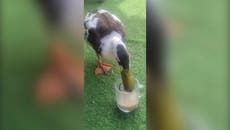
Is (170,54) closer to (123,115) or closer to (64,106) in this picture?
(123,115)

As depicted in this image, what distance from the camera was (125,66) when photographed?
983mm

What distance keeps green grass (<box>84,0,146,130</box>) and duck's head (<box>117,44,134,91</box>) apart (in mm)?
14

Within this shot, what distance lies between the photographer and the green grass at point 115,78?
0.99 meters

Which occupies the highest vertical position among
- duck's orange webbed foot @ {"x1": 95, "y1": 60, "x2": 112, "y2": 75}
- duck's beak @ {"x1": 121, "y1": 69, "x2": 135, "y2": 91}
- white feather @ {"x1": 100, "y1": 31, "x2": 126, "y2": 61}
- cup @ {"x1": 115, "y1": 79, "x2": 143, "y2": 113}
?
white feather @ {"x1": 100, "y1": 31, "x2": 126, "y2": 61}

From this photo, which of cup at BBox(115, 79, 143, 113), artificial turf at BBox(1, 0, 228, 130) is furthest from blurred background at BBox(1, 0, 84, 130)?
cup at BBox(115, 79, 143, 113)

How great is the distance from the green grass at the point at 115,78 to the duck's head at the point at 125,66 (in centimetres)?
1

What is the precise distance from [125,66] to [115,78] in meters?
0.05

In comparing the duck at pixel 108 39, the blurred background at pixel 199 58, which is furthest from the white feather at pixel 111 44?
the blurred background at pixel 199 58

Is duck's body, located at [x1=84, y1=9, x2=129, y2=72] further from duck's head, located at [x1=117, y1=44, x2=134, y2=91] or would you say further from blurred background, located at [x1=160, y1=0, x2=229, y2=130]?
blurred background, located at [x1=160, y1=0, x2=229, y2=130]

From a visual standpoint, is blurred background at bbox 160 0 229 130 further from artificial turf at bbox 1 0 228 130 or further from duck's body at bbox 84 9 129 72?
duck's body at bbox 84 9 129 72

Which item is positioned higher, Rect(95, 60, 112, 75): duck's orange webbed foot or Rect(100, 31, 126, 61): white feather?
Rect(100, 31, 126, 61): white feather

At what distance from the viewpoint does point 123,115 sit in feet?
3.26

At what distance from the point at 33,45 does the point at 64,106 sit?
19 cm

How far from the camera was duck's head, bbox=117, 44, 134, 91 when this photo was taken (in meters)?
0.98
